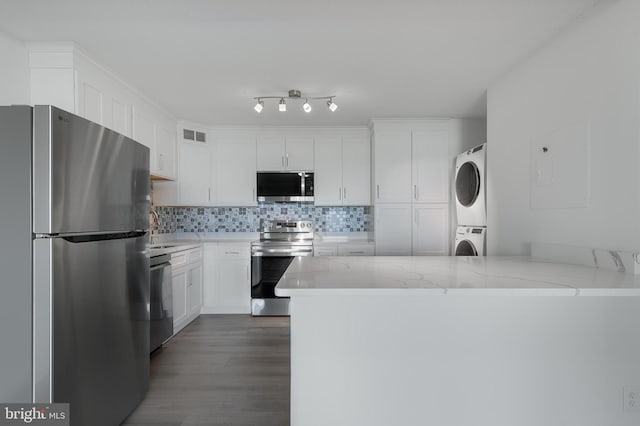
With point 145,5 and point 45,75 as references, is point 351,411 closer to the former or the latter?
point 145,5

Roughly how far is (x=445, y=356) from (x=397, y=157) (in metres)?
2.84

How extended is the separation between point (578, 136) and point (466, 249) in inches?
58.5

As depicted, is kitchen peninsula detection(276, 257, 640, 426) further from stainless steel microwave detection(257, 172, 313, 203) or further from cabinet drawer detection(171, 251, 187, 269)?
stainless steel microwave detection(257, 172, 313, 203)

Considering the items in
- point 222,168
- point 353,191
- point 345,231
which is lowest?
point 345,231

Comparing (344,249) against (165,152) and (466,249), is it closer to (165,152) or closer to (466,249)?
(466,249)

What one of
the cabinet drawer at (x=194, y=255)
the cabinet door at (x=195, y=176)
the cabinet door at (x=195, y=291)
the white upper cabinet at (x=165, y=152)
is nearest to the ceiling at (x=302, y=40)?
the white upper cabinet at (x=165, y=152)

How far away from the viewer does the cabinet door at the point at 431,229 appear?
12.6ft

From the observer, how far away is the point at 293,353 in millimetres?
1348

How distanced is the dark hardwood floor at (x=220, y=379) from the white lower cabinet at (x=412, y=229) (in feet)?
4.95

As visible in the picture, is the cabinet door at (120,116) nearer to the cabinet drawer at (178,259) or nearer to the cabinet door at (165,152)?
the cabinet door at (165,152)

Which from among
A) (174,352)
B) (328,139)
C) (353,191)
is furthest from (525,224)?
(174,352)

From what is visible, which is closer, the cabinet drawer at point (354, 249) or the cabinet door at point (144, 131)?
the cabinet door at point (144, 131)

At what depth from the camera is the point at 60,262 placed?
4.49 ft

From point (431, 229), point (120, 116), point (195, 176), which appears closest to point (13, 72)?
point (120, 116)
